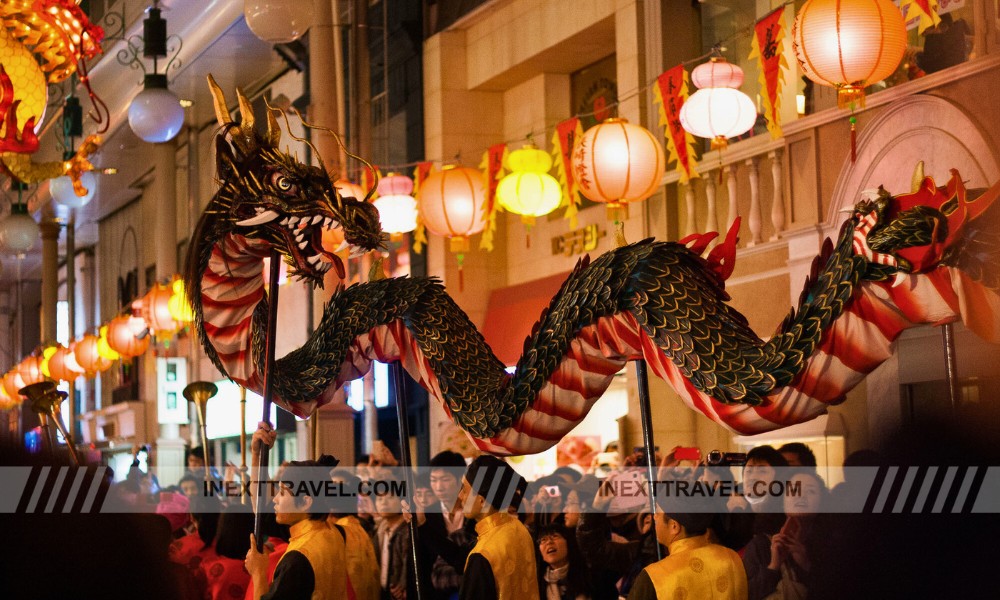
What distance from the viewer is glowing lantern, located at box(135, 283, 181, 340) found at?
46.3 ft

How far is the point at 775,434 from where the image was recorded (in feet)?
29.9

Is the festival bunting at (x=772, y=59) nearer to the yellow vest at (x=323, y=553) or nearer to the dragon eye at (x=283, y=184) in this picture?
the yellow vest at (x=323, y=553)

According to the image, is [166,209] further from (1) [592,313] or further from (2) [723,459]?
(1) [592,313]

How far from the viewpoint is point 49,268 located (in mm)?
23234

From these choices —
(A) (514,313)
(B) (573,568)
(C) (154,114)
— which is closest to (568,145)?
(C) (154,114)

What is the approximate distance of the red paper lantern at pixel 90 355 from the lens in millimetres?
17375

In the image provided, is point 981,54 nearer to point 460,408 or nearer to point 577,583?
point 577,583

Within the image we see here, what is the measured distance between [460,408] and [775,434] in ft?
19.1

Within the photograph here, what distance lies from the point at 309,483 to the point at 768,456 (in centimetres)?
181

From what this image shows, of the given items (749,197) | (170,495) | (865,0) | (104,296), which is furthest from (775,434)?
(104,296)

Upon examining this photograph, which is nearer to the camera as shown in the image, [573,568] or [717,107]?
[573,568]

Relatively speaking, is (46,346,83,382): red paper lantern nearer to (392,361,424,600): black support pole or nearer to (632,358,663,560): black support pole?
(392,361,424,600): black support pole

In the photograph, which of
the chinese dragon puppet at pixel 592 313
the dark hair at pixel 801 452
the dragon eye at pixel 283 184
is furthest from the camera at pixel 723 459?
the dragon eye at pixel 283 184

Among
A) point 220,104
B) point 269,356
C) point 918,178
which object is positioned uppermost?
point 220,104
